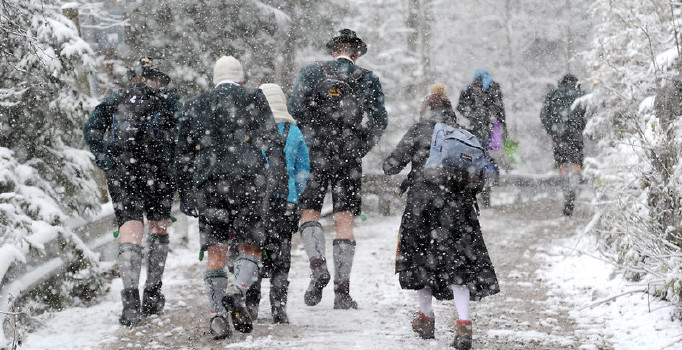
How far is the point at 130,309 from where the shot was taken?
576cm

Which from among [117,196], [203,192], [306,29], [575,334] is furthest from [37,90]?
[306,29]

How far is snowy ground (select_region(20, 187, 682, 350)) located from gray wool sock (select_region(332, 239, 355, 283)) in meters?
0.29

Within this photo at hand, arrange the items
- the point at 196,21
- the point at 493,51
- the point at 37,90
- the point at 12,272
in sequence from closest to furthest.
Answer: the point at 12,272 < the point at 37,90 < the point at 196,21 < the point at 493,51

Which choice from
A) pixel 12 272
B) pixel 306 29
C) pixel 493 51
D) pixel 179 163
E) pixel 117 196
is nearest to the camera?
pixel 12 272

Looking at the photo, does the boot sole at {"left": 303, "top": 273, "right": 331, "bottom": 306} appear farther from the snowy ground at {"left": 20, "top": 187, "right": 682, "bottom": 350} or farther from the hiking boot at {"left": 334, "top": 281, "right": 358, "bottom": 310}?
the hiking boot at {"left": 334, "top": 281, "right": 358, "bottom": 310}

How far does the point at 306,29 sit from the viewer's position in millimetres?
14312

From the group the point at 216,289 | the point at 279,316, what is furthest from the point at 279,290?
the point at 216,289

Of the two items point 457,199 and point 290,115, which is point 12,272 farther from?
point 457,199

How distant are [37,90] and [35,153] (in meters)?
0.56

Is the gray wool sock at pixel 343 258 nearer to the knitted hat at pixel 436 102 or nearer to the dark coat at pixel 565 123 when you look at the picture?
the knitted hat at pixel 436 102

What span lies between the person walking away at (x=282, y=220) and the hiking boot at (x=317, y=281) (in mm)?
217

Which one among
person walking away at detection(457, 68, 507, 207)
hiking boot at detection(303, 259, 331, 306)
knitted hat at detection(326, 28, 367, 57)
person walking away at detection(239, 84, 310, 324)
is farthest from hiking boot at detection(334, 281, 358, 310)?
person walking away at detection(457, 68, 507, 207)

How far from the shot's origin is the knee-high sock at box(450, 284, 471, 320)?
5.06 metres

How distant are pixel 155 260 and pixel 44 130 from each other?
5.26 feet
